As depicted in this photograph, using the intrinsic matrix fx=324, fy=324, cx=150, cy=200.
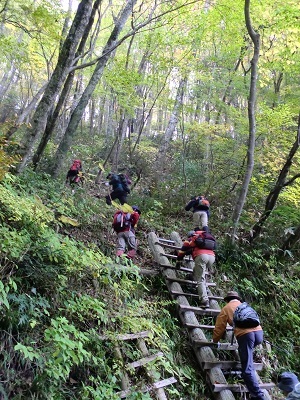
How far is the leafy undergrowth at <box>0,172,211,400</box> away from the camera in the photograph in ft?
11.7

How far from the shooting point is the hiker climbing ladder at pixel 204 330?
205 inches

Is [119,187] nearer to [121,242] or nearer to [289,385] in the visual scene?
[121,242]

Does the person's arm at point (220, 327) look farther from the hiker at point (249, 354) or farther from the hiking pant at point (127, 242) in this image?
the hiking pant at point (127, 242)

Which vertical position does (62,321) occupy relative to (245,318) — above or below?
above

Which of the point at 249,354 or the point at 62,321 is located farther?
the point at 249,354

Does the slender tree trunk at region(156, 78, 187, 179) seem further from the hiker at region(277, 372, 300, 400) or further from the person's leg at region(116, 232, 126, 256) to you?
the hiker at region(277, 372, 300, 400)

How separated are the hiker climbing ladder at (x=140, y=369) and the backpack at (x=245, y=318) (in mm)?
1378

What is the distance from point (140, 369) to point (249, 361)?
1807 millimetres

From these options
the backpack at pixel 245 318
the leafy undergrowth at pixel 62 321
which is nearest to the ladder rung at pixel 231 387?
the leafy undergrowth at pixel 62 321

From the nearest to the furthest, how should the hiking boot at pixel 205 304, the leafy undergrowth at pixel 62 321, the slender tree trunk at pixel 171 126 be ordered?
the leafy undergrowth at pixel 62 321 < the hiking boot at pixel 205 304 < the slender tree trunk at pixel 171 126

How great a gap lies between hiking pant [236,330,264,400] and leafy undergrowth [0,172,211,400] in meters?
0.73

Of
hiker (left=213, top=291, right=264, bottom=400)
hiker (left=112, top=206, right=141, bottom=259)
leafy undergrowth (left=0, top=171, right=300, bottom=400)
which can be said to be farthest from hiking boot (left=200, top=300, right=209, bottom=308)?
hiker (left=112, top=206, right=141, bottom=259)

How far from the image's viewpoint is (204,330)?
6.31 m

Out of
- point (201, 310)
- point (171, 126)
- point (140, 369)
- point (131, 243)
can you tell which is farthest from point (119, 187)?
point (140, 369)
